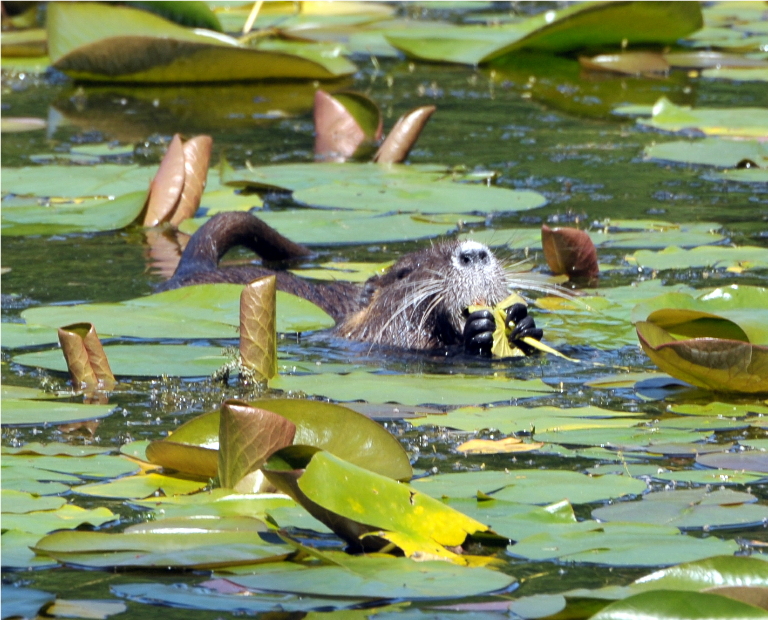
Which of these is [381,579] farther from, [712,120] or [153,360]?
[712,120]

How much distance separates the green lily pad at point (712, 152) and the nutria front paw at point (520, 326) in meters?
3.47

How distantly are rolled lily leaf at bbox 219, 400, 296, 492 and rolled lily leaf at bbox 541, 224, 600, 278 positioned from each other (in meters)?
3.23

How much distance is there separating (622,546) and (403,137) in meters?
5.87

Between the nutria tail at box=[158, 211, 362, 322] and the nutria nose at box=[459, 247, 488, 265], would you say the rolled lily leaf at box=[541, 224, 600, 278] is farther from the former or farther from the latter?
the nutria tail at box=[158, 211, 362, 322]

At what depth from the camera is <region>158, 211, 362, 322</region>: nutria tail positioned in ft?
21.2

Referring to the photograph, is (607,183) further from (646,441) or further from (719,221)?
(646,441)

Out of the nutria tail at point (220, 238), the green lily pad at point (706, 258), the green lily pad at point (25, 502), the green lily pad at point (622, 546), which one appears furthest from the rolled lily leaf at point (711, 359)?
the nutria tail at point (220, 238)

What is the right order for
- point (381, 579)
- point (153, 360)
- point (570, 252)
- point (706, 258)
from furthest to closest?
point (706, 258) → point (570, 252) → point (153, 360) → point (381, 579)

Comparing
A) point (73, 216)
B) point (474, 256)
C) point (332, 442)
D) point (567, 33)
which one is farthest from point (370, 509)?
point (567, 33)

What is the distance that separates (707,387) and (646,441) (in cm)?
68

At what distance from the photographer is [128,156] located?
9469 mm

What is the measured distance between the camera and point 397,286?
19.7 feet

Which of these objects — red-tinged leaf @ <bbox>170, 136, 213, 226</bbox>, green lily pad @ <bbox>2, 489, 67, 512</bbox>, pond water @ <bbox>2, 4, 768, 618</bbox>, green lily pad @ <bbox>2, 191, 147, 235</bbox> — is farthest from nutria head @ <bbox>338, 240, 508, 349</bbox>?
green lily pad @ <bbox>2, 489, 67, 512</bbox>

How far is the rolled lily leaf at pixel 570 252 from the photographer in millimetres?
6262
